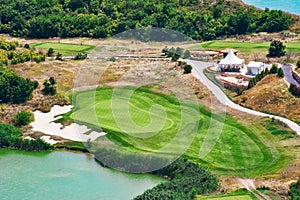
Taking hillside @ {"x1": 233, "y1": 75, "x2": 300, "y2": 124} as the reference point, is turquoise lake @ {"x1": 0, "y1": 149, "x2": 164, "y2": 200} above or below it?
below

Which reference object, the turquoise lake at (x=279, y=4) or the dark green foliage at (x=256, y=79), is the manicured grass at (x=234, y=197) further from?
the turquoise lake at (x=279, y=4)

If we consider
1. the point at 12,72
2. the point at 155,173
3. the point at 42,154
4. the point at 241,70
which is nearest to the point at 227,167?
the point at 155,173

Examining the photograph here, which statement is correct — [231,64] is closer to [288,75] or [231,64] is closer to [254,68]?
[254,68]

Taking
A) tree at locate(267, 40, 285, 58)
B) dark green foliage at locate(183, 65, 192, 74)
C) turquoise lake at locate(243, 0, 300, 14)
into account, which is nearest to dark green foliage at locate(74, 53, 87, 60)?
dark green foliage at locate(183, 65, 192, 74)

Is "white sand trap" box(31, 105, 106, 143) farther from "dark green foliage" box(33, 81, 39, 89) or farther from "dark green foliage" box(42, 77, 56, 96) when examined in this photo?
"dark green foliage" box(33, 81, 39, 89)

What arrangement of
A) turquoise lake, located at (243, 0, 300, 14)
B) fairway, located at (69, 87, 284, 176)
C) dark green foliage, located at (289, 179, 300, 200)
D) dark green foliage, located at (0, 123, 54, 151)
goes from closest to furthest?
dark green foliage, located at (289, 179, 300, 200) → fairway, located at (69, 87, 284, 176) → dark green foliage, located at (0, 123, 54, 151) → turquoise lake, located at (243, 0, 300, 14)
